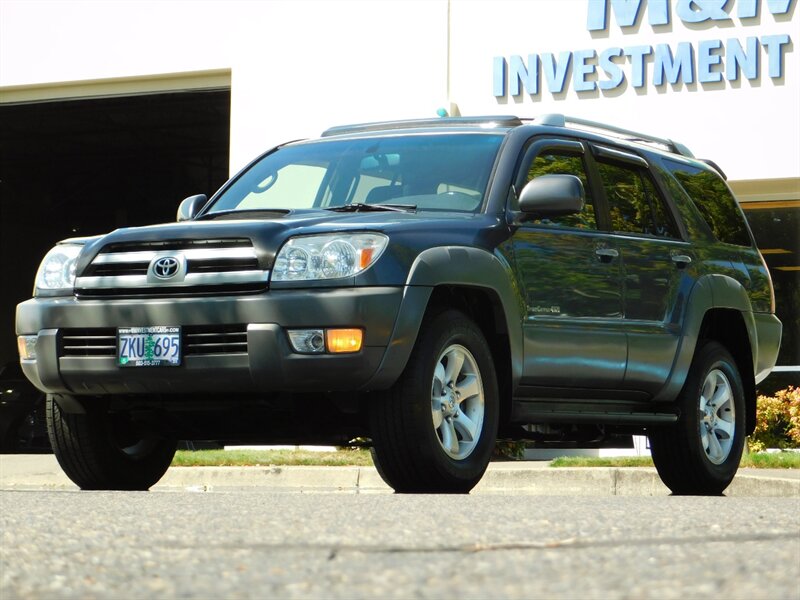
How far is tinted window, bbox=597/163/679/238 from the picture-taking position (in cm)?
849

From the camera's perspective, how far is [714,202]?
9641 mm

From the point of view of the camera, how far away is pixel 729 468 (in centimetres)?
891

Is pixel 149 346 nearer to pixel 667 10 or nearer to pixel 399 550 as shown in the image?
pixel 399 550

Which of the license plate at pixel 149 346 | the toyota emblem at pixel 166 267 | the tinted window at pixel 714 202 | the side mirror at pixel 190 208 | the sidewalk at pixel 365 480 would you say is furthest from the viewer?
the sidewalk at pixel 365 480

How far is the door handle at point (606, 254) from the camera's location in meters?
7.97

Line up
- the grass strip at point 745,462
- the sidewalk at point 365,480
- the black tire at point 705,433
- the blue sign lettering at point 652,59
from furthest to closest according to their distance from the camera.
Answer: the blue sign lettering at point 652,59 < the grass strip at point 745,462 < the sidewalk at point 365,480 < the black tire at point 705,433

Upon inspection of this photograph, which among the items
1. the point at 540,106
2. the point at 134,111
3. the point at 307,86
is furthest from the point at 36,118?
the point at 540,106

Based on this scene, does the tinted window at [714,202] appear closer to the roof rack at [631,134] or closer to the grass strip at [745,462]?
the roof rack at [631,134]

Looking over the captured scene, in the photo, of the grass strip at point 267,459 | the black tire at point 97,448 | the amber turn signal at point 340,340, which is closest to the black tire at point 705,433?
the amber turn signal at point 340,340

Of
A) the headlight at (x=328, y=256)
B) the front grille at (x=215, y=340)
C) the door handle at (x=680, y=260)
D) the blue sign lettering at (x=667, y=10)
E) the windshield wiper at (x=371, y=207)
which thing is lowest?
the front grille at (x=215, y=340)

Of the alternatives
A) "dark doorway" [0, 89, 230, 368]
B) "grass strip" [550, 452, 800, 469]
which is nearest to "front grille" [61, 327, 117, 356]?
"grass strip" [550, 452, 800, 469]

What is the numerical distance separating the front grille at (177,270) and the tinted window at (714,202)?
11.7ft

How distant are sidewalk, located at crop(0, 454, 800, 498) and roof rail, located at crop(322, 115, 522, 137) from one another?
12.4 ft

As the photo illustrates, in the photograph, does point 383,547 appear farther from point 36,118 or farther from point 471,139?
point 36,118
